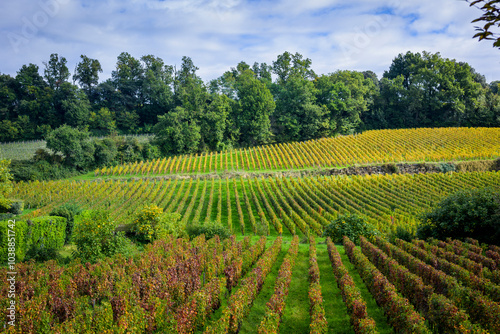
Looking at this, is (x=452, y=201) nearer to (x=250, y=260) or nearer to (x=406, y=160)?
(x=250, y=260)

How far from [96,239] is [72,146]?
3157 centimetres

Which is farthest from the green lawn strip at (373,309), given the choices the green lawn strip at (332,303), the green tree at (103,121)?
the green tree at (103,121)

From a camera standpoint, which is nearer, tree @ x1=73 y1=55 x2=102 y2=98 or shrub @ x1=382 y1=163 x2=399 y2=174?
shrub @ x1=382 y1=163 x2=399 y2=174

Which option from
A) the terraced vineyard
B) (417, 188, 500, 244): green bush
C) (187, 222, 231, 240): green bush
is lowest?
(187, 222, 231, 240): green bush

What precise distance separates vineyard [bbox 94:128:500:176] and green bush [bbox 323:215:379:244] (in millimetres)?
22901

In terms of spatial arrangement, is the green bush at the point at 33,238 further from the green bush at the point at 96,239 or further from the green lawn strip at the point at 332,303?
the green lawn strip at the point at 332,303

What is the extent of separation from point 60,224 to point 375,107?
234 ft

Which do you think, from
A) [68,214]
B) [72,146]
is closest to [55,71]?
[72,146]

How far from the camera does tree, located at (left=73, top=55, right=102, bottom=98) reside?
65.9 metres

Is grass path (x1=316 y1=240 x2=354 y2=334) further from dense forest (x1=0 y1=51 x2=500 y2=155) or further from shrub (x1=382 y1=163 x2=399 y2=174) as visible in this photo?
dense forest (x1=0 y1=51 x2=500 y2=155)

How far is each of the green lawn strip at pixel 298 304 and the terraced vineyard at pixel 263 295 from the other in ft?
0.09

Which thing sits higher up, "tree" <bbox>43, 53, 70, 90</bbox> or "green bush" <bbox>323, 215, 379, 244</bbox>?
"tree" <bbox>43, 53, 70, 90</bbox>

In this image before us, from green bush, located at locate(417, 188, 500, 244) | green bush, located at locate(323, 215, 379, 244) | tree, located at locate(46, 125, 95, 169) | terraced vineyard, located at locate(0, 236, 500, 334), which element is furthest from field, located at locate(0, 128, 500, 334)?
tree, located at locate(46, 125, 95, 169)

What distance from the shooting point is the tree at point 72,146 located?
39.0 m
